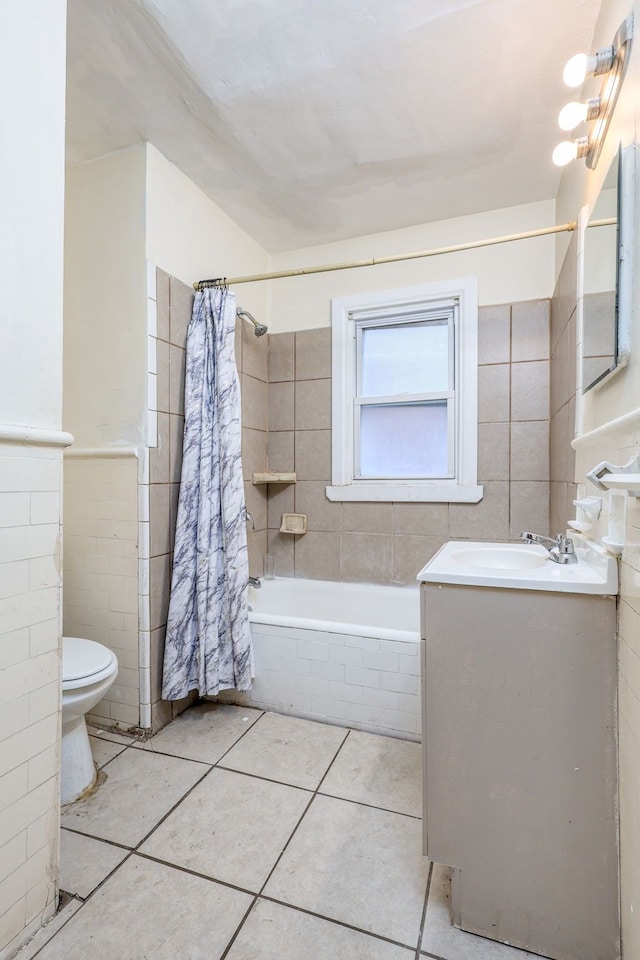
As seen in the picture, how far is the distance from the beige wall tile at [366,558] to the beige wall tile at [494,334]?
3.69 ft

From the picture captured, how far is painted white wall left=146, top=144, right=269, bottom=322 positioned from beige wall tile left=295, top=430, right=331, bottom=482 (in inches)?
32.5

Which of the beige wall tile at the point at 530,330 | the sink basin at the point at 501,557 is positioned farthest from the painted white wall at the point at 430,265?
the sink basin at the point at 501,557

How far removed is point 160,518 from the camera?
192 cm

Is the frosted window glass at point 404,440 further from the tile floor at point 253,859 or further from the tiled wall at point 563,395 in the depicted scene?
the tile floor at point 253,859

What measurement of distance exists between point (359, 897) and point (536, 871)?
0.45 metres

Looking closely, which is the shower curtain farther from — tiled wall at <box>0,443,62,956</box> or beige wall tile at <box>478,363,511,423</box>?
beige wall tile at <box>478,363,511,423</box>

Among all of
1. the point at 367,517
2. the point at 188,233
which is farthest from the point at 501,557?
the point at 188,233

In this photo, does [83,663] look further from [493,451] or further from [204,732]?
[493,451]

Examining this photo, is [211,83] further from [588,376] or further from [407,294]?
[588,376]

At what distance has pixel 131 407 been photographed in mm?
1873

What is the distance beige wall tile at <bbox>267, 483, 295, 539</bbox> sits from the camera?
277 cm

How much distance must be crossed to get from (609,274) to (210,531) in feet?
5.44

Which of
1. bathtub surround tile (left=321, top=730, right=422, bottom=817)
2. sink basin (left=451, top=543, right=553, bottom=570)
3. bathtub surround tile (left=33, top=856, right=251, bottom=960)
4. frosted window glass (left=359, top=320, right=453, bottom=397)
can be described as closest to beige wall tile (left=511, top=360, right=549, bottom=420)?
frosted window glass (left=359, top=320, right=453, bottom=397)

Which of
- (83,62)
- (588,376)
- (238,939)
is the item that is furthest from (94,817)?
(83,62)
